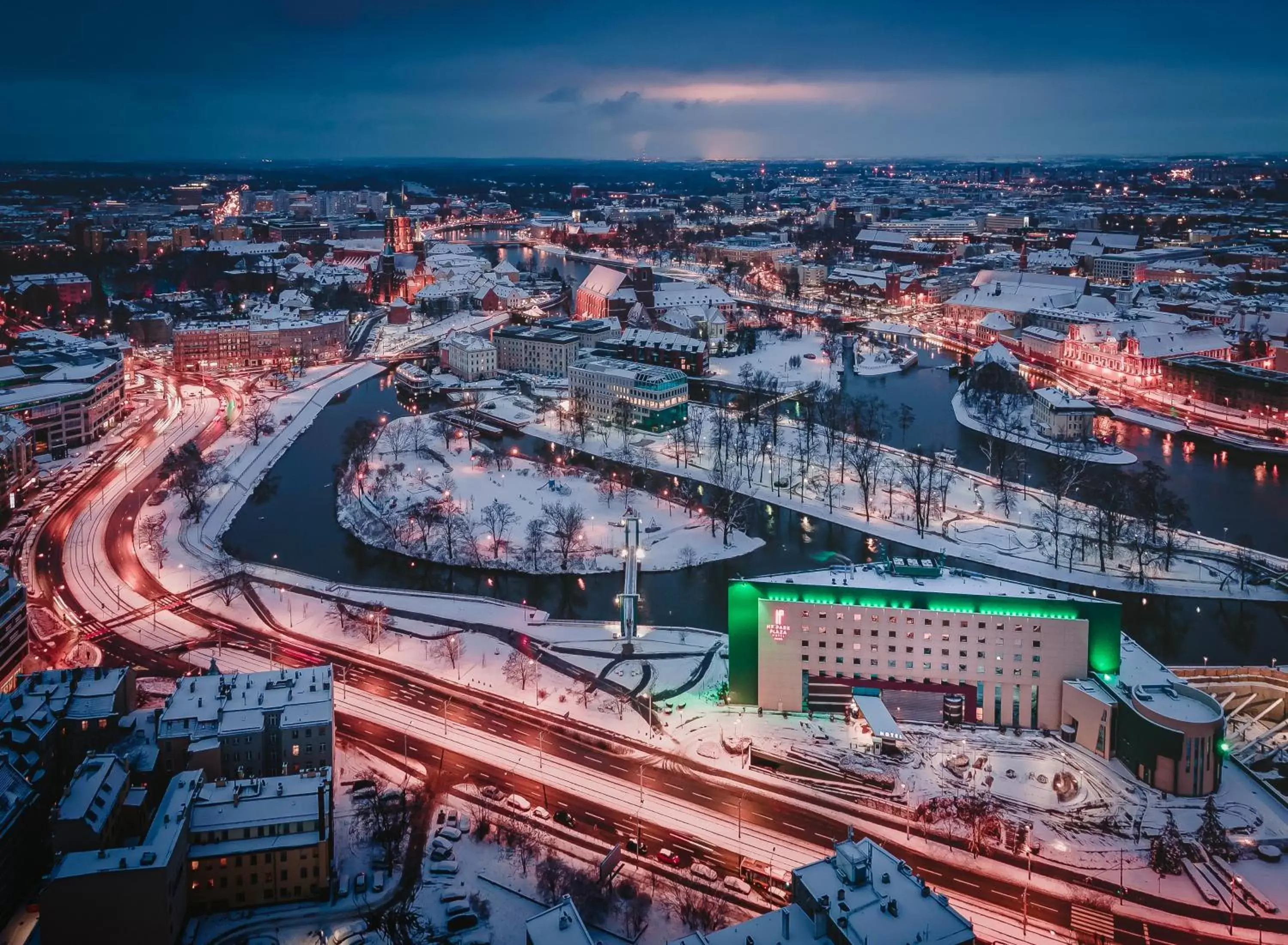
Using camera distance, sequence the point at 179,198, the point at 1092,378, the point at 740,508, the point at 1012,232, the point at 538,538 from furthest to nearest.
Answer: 1. the point at 179,198
2. the point at 1012,232
3. the point at 1092,378
4. the point at 740,508
5. the point at 538,538

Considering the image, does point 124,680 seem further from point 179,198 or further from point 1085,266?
point 179,198

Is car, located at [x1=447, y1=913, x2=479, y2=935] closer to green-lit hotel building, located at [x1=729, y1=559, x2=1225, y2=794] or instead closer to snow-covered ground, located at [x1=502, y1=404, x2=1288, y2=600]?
green-lit hotel building, located at [x1=729, y1=559, x2=1225, y2=794]

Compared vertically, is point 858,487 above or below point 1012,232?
below

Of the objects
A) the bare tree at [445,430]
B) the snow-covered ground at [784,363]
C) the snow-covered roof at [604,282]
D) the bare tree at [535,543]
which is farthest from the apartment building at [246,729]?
the snow-covered roof at [604,282]

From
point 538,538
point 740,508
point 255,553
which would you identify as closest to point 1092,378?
point 740,508

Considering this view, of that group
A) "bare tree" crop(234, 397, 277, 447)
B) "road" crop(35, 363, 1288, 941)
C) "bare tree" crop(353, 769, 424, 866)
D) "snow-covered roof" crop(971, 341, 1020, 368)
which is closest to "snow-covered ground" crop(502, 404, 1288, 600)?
"bare tree" crop(234, 397, 277, 447)

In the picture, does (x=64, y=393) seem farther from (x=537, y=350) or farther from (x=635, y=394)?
(x=635, y=394)

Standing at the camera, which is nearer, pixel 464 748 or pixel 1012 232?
pixel 464 748
